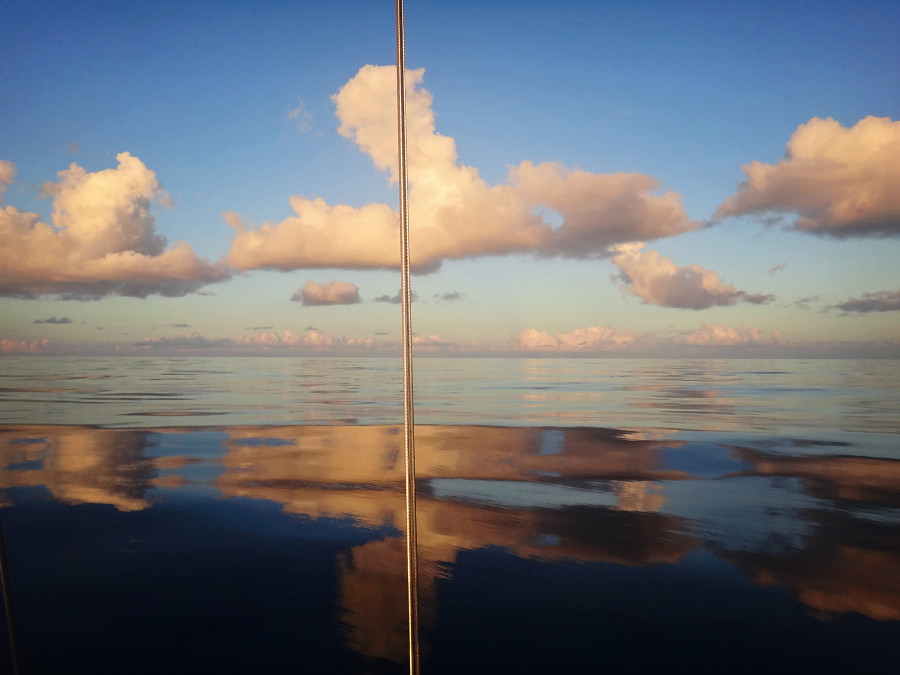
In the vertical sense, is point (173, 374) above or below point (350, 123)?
below

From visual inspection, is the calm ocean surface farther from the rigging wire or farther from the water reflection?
the rigging wire

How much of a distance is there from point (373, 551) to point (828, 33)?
12404 millimetres

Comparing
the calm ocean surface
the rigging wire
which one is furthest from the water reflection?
the rigging wire

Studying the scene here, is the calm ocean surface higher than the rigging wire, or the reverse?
the rigging wire

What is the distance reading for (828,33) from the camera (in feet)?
35.5

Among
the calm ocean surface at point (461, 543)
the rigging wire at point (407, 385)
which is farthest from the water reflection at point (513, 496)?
the rigging wire at point (407, 385)

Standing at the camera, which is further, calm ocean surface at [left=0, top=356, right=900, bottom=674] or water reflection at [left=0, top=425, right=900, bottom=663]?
water reflection at [left=0, top=425, right=900, bottom=663]

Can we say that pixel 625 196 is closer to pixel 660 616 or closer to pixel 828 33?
pixel 828 33

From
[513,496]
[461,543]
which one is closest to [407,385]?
[461,543]

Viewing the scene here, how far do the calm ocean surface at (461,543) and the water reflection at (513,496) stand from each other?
0.06 ft

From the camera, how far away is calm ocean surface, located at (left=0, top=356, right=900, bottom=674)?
1.77 meters

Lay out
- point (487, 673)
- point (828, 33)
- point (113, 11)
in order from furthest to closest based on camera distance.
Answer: point (113, 11)
point (828, 33)
point (487, 673)

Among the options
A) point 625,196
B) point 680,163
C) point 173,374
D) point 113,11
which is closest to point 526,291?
point 625,196

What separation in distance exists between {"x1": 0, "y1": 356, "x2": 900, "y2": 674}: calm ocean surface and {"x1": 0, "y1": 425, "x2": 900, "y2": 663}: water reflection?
0.02m
